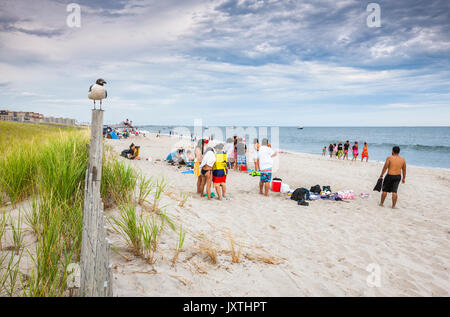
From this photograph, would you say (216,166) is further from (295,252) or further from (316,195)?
(295,252)

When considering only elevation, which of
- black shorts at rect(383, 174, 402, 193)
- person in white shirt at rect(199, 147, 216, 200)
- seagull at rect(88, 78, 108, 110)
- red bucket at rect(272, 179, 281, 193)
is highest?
seagull at rect(88, 78, 108, 110)

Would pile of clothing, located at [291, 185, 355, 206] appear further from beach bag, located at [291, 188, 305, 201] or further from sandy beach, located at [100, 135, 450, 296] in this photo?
sandy beach, located at [100, 135, 450, 296]

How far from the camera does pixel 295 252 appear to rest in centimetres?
436

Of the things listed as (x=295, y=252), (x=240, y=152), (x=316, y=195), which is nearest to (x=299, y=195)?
(x=316, y=195)

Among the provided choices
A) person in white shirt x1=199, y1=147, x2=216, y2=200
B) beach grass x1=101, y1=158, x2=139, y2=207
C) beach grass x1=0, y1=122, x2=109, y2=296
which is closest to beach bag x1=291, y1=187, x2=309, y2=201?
person in white shirt x1=199, y1=147, x2=216, y2=200

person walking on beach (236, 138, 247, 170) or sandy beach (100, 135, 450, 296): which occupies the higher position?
Result: person walking on beach (236, 138, 247, 170)

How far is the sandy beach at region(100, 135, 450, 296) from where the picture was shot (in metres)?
2.96

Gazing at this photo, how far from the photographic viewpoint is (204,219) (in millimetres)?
5312

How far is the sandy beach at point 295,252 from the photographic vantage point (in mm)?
2959

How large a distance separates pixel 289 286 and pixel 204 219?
2.52 m
